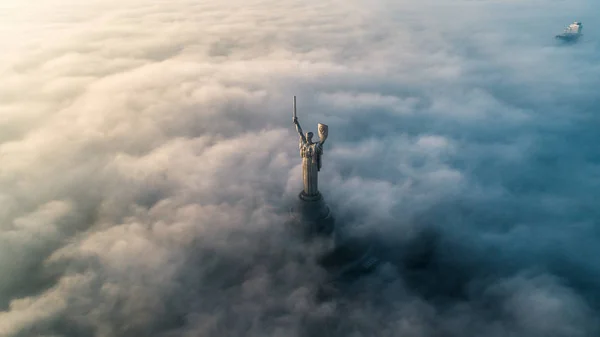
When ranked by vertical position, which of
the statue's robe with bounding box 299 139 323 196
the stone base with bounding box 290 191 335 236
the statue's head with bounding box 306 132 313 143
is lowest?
the stone base with bounding box 290 191 335 236

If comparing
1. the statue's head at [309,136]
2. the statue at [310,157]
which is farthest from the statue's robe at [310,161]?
the statue's head at [309,136]

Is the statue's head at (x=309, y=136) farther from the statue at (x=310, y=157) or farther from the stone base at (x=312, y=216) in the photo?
the stone base at (x=312, y=216)

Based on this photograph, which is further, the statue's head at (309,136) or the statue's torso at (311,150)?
the statue's torso at (311,150)

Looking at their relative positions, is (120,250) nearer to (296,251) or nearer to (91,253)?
(91,253)

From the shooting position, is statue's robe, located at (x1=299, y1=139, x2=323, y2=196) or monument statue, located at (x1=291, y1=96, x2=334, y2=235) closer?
statue's robe, located at (x1=299, y1=139, x2=323, y2=196)

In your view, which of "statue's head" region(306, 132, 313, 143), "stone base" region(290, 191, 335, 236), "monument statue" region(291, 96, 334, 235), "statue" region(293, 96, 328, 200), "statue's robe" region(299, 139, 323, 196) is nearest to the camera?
"statue's head" region(306, 132, 313, 143)

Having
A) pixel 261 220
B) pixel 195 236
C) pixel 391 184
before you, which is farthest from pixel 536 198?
pixel 195 236

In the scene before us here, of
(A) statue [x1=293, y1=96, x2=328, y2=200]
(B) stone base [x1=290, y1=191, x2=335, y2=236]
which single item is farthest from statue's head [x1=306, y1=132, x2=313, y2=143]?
(B) stone base [x1=290, y1=191, x2=335, y2=236]

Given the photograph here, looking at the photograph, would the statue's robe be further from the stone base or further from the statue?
the stone base

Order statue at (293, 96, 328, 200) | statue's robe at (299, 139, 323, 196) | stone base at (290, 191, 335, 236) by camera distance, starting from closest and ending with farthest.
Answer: statue at (293, 96, 328, 200)
statue's robe at (299, 139, 323, 196)
stone base at (290, 191, 335, 236)
